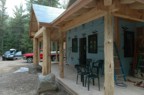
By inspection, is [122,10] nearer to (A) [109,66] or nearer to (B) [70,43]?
(A) [109,66]

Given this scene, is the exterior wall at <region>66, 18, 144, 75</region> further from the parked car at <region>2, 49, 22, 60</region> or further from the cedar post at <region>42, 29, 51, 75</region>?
the parked car at <region>2, 49, 22, 60</region>

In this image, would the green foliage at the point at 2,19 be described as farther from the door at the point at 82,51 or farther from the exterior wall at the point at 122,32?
the exterior wall at the point at 122,32

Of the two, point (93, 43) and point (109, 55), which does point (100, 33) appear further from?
point (109, 55)

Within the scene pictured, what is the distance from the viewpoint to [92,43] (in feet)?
30.7

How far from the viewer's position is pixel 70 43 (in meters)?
12.8

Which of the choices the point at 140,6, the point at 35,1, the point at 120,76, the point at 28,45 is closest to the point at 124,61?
the point at 120,76

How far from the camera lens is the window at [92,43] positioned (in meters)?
9.02

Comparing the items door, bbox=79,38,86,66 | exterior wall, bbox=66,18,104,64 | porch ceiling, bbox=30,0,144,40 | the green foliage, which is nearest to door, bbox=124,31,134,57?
exterior wall, bbox=66,18,104,64

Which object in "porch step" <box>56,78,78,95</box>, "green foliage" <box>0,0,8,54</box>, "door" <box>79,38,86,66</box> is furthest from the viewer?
"green foliage" <box>0,0,8,54</box>

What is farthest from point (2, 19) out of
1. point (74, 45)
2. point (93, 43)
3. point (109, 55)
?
point (109, 55)

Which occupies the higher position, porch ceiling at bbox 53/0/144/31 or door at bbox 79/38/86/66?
porch ceiling at bbox 53/0/144/31

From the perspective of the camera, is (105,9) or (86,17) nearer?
(105,9)

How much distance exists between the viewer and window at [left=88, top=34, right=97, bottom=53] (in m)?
9.02

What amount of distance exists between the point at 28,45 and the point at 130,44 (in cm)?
2329
